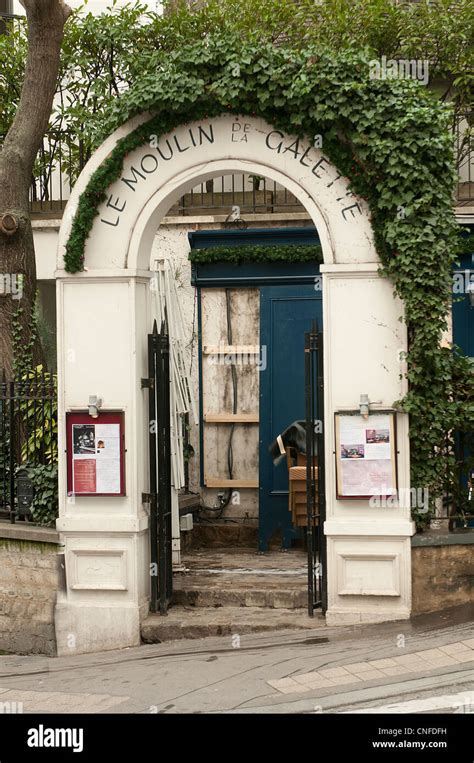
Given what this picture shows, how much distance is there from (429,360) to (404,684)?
2.63m

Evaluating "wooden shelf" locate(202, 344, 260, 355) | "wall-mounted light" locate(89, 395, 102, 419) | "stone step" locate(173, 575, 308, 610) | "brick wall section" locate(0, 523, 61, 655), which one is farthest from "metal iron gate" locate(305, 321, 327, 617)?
"wooden shelf" locate(202, 344, 260, 355)

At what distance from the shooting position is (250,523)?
42.2ft

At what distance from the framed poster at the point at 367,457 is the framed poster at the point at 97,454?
6.20 feet

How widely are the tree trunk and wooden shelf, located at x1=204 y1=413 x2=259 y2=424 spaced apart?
2460 mm

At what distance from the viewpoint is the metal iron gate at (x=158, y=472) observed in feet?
31.9

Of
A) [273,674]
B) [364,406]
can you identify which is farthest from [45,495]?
[364,406]

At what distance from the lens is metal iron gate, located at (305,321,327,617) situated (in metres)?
9.36

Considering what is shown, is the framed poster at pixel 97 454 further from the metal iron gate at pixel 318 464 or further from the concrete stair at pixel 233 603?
the metal iron gate at pixel 318 464

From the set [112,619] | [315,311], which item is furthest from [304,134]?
[112,619]

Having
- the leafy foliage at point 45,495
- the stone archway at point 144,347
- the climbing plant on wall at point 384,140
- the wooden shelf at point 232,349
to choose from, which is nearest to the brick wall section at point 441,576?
the stone archway at point 144,347

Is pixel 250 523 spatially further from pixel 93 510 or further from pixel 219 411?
pixel 93 510

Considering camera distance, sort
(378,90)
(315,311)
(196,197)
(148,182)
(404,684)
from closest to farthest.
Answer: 1. (404,684)
2. (378,90)
3. (148,182)
4. (315,311)
5. (196,197)

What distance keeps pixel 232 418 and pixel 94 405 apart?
359cm

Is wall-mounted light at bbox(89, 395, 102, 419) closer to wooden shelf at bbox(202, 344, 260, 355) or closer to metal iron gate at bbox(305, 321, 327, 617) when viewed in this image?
metal iron gate at bbox(305, 321, 327, 617)
